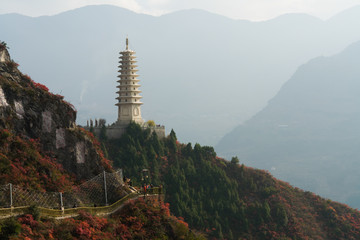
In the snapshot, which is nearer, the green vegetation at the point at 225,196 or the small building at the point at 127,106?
the green vegetation at the point at 225,196

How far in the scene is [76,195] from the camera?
35.4 meters

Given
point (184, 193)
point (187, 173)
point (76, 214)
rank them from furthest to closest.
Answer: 1. point (187, 173)
2. point (184, 193)
3. point (76, 214)

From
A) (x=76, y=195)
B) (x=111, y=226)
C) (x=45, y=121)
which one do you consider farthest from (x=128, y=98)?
(x=111, y=226)

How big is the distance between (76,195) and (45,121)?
19.0ft

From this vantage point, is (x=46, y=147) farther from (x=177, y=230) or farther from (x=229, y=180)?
(x=229, y=180)

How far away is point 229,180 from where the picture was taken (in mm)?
69125

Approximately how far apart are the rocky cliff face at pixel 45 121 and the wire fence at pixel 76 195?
141 cm

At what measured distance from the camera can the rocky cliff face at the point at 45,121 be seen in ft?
117

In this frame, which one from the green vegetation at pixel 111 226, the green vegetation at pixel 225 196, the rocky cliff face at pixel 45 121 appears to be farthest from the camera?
the green vegetation at pixel 225 196

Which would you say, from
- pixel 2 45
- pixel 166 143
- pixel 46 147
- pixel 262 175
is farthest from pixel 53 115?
pixel 262 175

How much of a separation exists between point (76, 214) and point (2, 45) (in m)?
15.0

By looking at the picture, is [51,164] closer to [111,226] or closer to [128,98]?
[111,226]

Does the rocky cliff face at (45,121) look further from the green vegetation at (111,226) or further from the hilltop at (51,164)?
the green vegetation at (111,226)

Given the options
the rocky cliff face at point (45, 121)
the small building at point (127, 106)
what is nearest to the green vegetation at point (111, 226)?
the rocky cliff face at point (45, 121)
